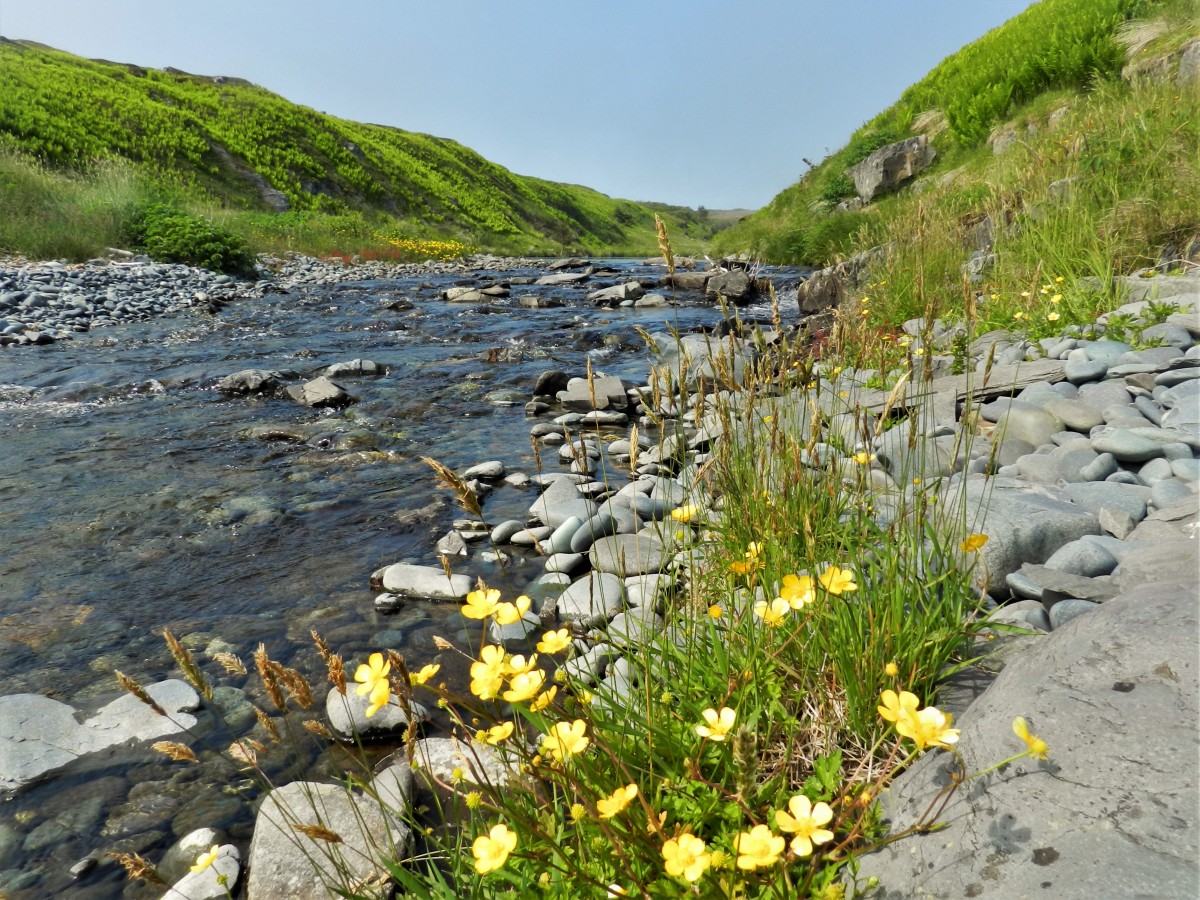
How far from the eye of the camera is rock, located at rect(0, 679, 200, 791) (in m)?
2.36

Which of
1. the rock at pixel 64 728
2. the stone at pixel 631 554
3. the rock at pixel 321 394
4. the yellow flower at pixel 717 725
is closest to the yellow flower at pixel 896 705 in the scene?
the yellow flower at pixel 717 725

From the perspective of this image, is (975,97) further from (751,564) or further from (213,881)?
(213,881)

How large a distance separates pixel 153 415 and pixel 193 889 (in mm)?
5916

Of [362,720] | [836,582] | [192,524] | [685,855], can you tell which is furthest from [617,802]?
[192,524]

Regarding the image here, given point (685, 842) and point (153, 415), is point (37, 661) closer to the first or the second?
point (685, 842)

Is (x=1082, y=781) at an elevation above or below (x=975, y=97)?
below

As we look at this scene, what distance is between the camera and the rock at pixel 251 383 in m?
7.28

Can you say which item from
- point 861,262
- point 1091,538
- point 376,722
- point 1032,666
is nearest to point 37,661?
point 376,722

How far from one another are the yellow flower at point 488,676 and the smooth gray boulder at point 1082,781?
861 mm

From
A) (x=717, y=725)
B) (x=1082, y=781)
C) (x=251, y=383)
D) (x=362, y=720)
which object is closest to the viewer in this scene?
(x=1082, y=781)

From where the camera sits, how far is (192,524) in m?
4.27

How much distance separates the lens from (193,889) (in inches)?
73.1

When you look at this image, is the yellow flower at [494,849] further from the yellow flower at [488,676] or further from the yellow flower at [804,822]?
the yellow flower at [804,822]

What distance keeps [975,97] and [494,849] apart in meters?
19.0
